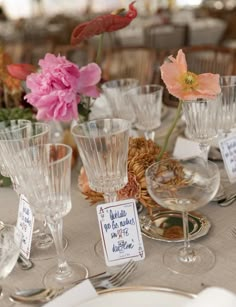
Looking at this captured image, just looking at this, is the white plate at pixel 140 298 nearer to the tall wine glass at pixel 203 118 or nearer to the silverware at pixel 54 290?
the silverware at pixel 54 290

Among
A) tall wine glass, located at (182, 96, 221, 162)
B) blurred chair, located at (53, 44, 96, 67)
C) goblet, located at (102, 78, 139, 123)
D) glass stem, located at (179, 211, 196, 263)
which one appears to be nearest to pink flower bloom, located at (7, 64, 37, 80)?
goblet, located at (102, 78, 139, 123)

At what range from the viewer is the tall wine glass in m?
0.92

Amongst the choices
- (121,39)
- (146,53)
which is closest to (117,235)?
(146,53)

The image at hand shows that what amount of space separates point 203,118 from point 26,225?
1.32 feet

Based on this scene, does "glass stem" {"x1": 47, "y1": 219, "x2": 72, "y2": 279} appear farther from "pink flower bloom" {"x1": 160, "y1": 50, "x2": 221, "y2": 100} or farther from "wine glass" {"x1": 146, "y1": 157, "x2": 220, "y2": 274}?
"pink flower bloom" {"x1": 160, "y1": 50, "x2": 221, "y2": 100}

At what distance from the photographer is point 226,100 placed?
984mm

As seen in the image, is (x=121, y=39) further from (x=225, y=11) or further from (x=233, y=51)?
(x=233, y=51)

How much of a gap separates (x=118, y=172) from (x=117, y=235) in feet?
0.34

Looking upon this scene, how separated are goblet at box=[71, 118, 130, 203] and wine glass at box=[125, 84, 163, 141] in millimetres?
271

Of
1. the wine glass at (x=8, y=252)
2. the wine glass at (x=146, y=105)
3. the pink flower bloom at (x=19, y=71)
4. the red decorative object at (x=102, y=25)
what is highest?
the red decorative object at (x=102, y=25)

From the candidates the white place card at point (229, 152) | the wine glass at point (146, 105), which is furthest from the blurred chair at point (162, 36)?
the white place card at point (229, 152)

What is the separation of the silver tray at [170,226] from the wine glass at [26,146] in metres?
0.18

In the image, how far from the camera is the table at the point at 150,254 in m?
0.70

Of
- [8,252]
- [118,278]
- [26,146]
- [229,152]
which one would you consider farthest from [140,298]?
[229,152]
